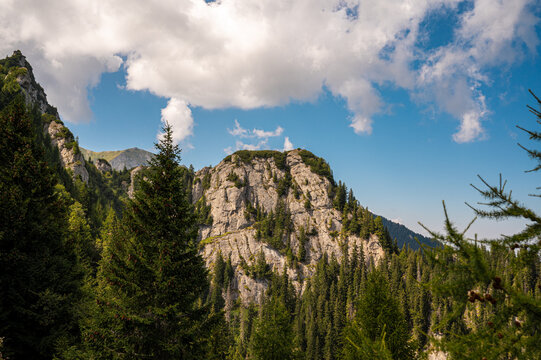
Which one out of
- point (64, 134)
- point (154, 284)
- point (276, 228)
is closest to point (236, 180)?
point (276, 228)

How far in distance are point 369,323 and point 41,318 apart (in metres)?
19.2

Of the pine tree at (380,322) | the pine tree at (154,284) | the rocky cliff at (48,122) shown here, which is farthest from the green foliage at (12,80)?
the pine tree at (380,322)

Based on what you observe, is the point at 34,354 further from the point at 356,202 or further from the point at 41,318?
the point at 356,202

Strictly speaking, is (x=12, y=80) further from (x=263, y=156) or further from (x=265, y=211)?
(x=265, y=211)

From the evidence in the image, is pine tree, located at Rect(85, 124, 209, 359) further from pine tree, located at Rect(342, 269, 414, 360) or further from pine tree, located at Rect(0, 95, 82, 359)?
pine tree, located at Rect(342, 269, 414, 360)

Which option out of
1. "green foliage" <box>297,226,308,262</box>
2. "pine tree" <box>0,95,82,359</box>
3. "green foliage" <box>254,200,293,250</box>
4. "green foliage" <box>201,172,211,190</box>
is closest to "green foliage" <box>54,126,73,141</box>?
"green foliage" <box>201,172,211,190</box>

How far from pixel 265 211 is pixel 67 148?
355 ft

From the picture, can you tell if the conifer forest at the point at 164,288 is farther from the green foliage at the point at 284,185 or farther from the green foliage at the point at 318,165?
the green foliage at the point at 318,165

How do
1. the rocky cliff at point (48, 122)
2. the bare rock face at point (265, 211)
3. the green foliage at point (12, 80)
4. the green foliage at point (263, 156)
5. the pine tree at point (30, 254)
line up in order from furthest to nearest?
the green foliage at point (263, 156) → the bare rock face at point (265, 211) → the rocky cliff at point (48, 122) → the green foliage at point (12, 80) → the pine tree at point (30, 254)

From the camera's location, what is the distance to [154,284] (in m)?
12.2

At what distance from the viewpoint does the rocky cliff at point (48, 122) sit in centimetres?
10969

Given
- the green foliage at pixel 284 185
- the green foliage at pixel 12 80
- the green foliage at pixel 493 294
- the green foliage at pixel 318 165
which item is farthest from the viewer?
the green foliage at pixel 284 185

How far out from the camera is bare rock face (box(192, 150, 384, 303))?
136 meters

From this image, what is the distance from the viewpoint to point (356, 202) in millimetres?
147875
